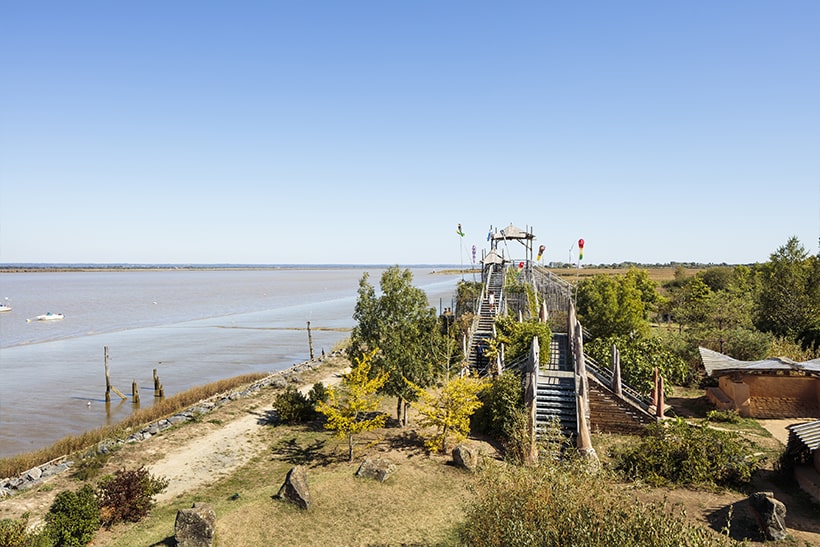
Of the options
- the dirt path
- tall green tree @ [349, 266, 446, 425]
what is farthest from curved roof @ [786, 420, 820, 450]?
the dirt path

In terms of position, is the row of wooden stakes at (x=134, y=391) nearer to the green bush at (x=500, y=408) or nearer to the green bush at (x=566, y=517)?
the green bush at (x=500, y=408)

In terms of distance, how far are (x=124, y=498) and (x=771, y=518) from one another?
53.9 ft

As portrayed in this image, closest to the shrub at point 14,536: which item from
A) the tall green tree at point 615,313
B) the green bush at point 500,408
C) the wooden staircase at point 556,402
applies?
the green bush at point 500,408

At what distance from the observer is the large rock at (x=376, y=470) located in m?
13.9

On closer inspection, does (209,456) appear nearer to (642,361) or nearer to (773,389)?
(642,361)

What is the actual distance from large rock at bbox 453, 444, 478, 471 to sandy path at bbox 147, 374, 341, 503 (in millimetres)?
7938

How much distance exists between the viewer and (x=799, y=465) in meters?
14.5

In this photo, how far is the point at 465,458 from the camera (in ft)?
49.5

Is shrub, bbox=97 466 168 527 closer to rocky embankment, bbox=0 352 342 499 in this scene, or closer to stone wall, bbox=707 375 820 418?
rocky embankment, bbox=0 352 342 499

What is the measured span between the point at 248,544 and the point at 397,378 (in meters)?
9.40

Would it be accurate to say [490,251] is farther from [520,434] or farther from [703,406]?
[520,434]

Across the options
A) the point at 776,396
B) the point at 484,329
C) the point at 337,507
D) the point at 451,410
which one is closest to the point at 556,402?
the point at 451,410

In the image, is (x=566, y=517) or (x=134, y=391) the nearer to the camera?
(x=566, y=517)

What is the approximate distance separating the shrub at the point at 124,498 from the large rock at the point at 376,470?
6.07 m
